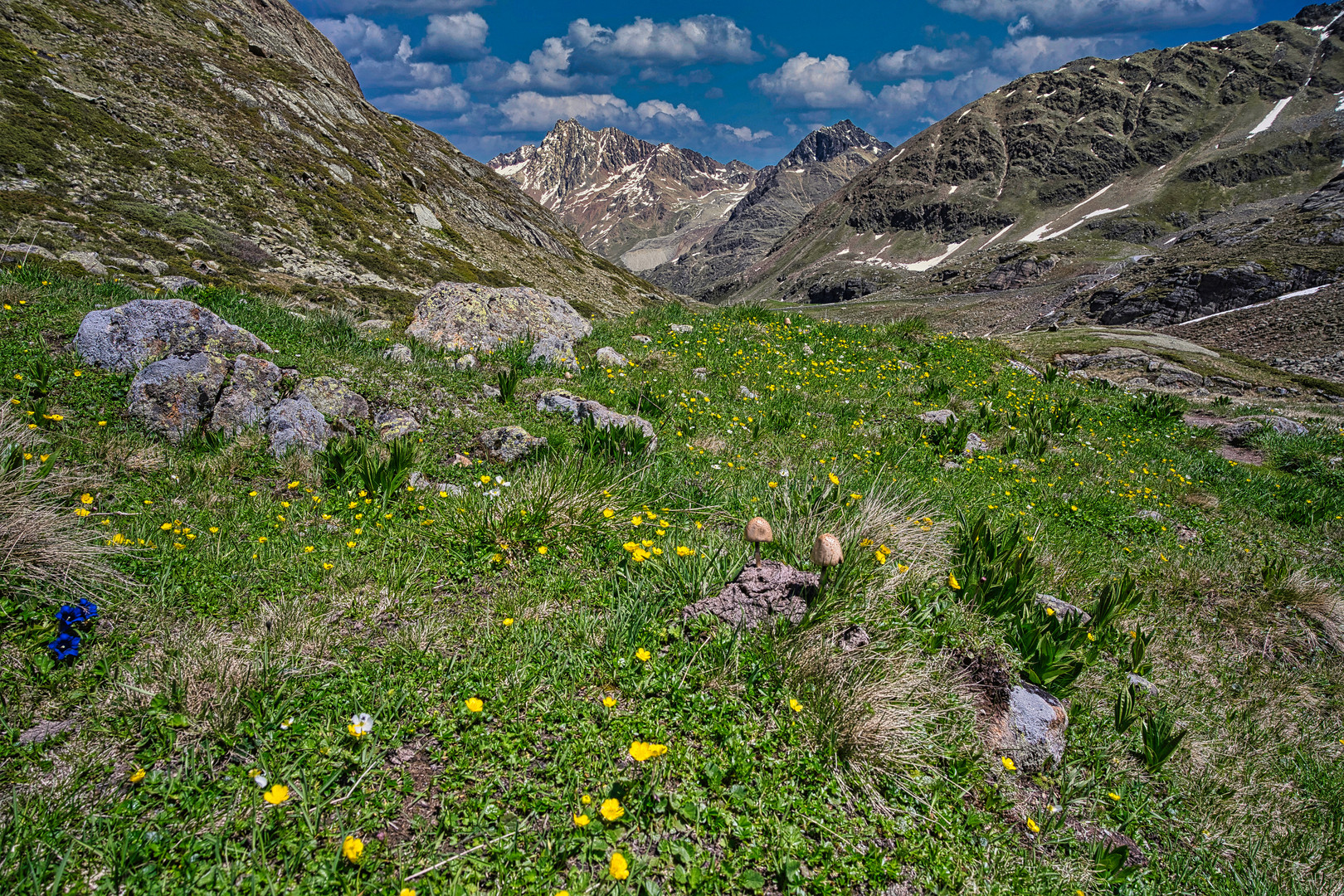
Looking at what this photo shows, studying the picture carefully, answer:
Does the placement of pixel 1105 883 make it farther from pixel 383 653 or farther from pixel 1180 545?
pixel 1180 545

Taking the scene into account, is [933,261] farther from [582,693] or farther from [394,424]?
[582,693]

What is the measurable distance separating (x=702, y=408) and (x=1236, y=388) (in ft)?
92.6

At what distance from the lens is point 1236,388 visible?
2347 cm

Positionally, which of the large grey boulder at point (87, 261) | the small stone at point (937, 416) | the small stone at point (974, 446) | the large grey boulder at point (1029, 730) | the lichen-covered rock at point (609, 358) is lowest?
the large grey boulder at point (1029, 730)

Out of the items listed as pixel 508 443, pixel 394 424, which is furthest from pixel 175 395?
pixel 508 443

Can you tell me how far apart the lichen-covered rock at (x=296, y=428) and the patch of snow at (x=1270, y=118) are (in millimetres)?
227614

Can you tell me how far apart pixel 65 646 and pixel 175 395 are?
364 cm

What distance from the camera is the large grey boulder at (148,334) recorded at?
584 centimetres

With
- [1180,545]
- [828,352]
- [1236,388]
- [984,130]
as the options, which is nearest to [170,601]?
[1180,545]

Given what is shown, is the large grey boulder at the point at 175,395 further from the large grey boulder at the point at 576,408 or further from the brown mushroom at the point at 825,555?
the brown mushroom at the point at 825,555

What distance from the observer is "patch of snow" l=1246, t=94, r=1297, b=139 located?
148625 mm

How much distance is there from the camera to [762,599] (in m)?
3.72

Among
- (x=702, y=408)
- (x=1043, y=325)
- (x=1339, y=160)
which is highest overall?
(x=1339, y=160)

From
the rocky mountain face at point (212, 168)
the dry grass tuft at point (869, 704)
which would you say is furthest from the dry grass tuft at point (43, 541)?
the rocky mountain face at point (212, 168)
